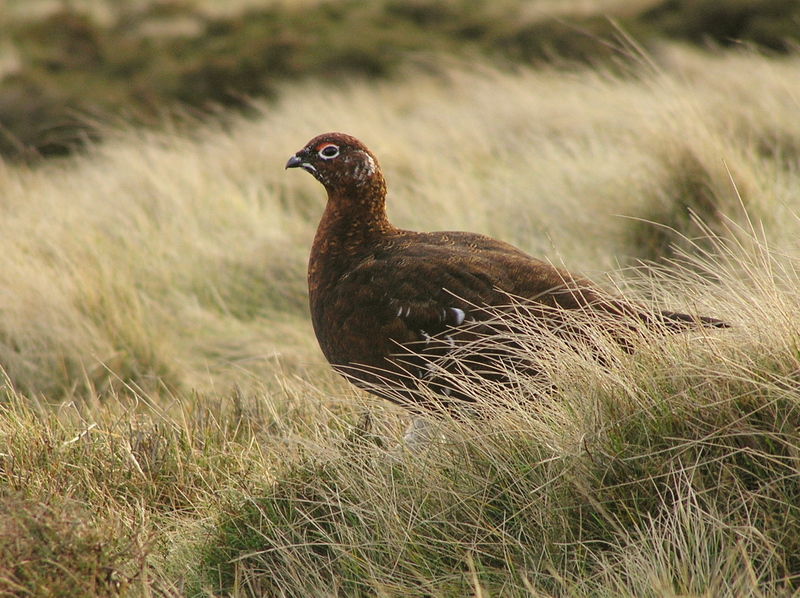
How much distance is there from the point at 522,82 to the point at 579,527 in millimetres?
7760

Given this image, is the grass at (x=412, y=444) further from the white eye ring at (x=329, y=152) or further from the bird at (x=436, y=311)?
the white eye ring at (x=329, y=152)

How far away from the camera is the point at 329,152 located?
331 cm

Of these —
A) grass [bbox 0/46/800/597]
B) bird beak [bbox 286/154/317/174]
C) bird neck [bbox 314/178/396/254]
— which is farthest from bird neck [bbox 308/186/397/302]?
grass [bbox 0/46/800/597]

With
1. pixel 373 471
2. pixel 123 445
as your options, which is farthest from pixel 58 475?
pixel 373 471

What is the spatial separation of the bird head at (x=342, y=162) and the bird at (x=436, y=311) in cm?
31

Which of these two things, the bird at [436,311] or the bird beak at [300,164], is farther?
the bird beak at [300,164]

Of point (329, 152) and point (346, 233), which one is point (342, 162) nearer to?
point (329, 152)

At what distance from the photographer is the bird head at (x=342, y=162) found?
3279 mm

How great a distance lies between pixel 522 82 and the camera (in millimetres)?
9312

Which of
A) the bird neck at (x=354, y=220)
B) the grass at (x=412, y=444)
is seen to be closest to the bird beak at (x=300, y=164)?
the bird neck at (x=354, y=220)

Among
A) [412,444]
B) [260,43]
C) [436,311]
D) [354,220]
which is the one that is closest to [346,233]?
[354,220]

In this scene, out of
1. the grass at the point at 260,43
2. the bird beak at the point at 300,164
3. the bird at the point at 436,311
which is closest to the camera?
the bird at the point at 436,311

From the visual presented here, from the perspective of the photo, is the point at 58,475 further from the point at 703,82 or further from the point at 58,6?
the point at 58,6

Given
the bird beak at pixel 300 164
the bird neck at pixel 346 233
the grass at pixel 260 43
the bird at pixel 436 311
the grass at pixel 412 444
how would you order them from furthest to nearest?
the grass at pixel 260 43 < the bird beak at pixel 300 164 < the bird neck at pixel 346 233 < the bird at pixel 436 311 < the grass at pixel 412 444
